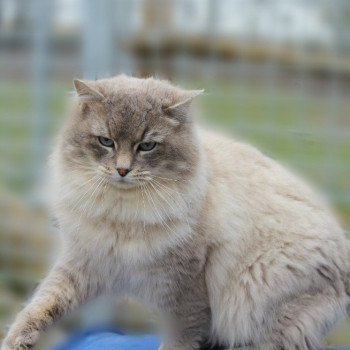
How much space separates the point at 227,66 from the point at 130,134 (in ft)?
5.41

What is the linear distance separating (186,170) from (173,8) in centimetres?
169

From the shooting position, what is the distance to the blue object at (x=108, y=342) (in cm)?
239

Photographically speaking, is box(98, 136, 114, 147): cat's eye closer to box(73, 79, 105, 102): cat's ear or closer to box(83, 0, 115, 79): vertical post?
box(73, 79, 105, 102): cat's ear

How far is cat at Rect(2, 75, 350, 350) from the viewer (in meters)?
2.07

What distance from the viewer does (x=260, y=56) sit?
11.7ft

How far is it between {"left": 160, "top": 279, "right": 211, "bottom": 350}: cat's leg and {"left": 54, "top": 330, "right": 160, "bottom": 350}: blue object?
0.21 meters

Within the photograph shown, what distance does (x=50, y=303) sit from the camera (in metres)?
2.17

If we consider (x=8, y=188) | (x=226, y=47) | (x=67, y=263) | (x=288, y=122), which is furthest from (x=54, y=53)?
(x=67, y=263)

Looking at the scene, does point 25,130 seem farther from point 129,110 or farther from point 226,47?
point 129,110

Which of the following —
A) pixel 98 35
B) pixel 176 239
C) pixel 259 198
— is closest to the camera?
pixel 176 239

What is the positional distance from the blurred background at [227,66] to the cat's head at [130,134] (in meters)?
1.07

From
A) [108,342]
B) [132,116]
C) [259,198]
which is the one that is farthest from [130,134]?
[108,342]

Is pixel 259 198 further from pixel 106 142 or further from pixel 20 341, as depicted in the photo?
pixel 20 341

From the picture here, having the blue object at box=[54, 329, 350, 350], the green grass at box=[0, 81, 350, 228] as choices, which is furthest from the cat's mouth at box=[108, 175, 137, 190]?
the green grass at box=[0, 81, 350, 228]
